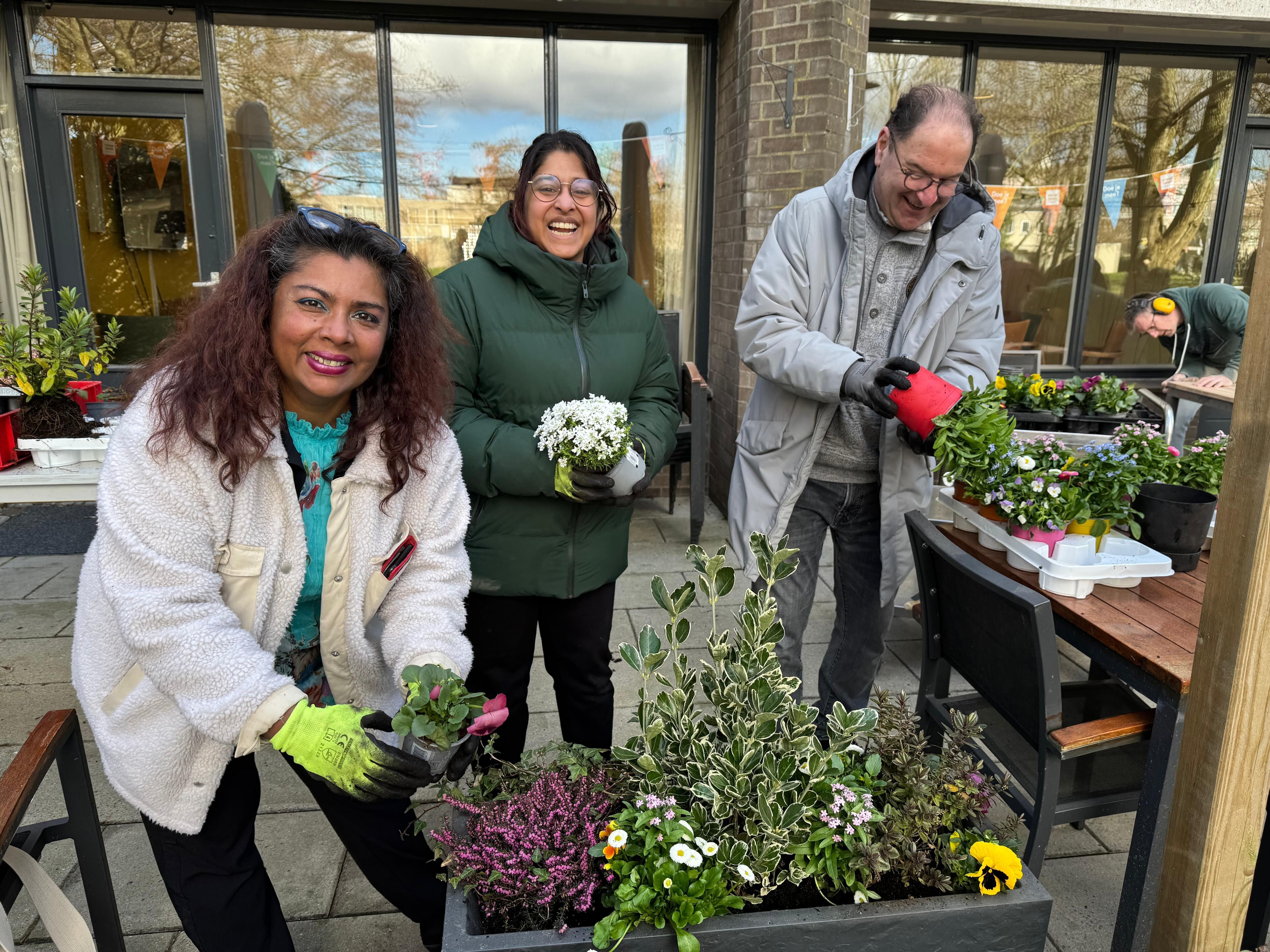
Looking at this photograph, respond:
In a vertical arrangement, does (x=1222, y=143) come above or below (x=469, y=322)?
above

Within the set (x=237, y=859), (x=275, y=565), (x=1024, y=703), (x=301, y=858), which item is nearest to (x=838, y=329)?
(x=1024, y=703)

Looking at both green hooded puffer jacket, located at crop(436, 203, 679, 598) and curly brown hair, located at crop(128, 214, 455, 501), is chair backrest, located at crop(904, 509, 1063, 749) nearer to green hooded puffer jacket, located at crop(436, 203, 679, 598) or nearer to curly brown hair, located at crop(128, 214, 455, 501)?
green hooded puffer jacket, located at crop(436, 203, 679, 598)

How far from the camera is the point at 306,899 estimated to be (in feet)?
8.03

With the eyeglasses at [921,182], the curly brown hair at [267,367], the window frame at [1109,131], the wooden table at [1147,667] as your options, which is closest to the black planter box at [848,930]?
the wooden table at [1147,667]

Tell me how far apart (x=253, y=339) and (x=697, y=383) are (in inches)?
150

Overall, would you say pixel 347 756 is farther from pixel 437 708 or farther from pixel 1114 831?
pixel 1114 831

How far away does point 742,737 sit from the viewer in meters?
1.44

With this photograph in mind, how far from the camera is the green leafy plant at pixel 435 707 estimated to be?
1.50 meters

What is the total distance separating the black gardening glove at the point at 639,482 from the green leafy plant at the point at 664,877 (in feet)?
3.42

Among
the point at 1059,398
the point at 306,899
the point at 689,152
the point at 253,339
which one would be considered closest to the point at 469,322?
the point at 253,339

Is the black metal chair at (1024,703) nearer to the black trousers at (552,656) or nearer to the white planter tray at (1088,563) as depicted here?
the white planter tray at (1088,563)

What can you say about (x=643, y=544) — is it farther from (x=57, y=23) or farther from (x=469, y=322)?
(x=57, y=23)

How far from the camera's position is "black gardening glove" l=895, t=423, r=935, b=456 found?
7.63 feet

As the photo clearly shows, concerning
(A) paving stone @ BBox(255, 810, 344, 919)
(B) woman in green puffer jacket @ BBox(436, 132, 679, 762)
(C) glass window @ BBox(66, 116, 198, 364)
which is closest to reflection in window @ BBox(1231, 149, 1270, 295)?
(B) woman in green puffer jacket @ BBox(436, 132, 679, 762)
